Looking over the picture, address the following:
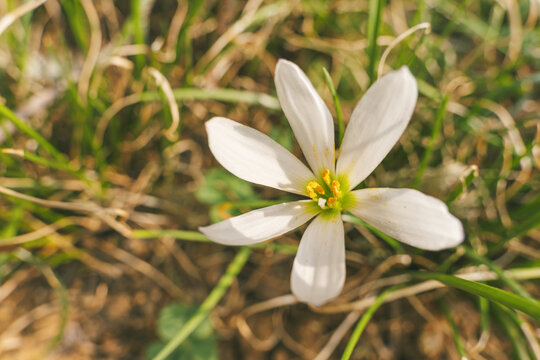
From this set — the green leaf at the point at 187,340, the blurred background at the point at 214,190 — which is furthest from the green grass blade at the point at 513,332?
the green leaf at the point at 187,340

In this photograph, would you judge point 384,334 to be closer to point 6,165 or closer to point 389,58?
point 389,58

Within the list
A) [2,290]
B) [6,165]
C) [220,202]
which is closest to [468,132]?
[220,202]

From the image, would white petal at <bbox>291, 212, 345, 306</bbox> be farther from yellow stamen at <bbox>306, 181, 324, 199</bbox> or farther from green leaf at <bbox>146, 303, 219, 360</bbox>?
green leaf at <bbox>146, 303, 219, 360</bbox>

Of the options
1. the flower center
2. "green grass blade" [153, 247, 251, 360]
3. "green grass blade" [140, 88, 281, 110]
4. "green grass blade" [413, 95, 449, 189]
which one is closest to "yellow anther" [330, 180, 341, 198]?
the flower center

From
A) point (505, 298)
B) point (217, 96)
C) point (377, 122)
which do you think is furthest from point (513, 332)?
point (217, 96)

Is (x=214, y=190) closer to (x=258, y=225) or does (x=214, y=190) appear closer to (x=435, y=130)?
(x=258, y=225)

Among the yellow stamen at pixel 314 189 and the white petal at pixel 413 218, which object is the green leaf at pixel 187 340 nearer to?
the yellow stamen at pixel 314 189

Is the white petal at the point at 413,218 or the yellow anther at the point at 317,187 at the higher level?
the white petal at the point at 413,218
